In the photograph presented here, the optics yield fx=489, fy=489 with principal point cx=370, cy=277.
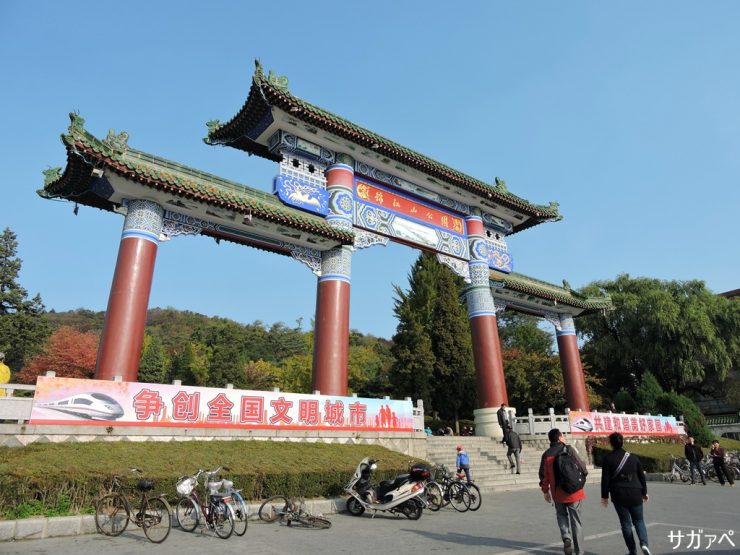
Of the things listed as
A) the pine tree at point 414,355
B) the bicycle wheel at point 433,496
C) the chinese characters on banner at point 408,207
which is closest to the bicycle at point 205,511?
the bicycle wheel at point 433,496

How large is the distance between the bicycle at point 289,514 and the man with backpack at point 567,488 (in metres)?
3.33

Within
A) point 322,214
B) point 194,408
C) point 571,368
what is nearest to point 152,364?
point 322,214

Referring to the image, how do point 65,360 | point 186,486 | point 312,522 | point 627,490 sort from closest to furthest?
1. point 627,490
2. point 186,486
3. point 312,522
4. point 65,360

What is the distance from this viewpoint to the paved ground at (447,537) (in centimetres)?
550

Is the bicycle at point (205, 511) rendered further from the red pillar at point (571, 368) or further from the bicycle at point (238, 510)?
the red pillar at point (571, 368)

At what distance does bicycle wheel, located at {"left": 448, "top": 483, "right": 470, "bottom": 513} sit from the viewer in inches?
342

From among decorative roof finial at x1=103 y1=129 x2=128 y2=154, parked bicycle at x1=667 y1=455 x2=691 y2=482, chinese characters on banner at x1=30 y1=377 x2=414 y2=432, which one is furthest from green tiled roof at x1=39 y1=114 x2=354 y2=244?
parked bicycle at x1=667 y1=455 x2=691 y2=482

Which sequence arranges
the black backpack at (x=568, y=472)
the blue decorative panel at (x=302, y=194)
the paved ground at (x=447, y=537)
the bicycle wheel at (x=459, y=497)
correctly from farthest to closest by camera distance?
1. the blue decorative panel at (x=302, y=194)
2. the bicycle wheel at (x=459, y=497)
3. the paved ground at (x=447, y=537)
4. the black backpack at (x=568, y=472)

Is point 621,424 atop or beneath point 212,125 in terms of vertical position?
beneath

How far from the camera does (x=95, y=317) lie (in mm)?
87062

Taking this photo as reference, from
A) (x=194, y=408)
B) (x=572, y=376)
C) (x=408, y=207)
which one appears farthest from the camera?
(x=572, y=376)

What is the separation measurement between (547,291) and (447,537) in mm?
16729

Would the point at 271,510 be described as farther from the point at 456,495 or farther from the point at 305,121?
the point at 305,121

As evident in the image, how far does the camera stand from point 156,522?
6.14m
